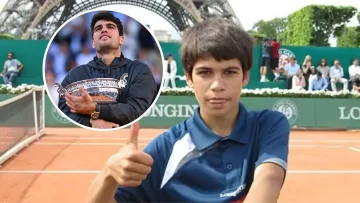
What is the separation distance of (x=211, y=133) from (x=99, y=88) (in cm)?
57

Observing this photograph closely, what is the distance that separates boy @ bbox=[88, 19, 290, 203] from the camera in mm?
1621

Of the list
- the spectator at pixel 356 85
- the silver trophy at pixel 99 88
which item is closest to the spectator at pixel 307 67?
the spectator at pixel 356 85

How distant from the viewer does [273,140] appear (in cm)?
170

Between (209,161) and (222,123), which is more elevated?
(222,123)

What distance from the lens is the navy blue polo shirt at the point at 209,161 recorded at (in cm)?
163

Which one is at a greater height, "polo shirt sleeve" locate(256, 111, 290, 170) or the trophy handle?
the trophy handle

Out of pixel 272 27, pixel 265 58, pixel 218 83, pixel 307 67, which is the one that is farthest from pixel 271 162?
pixel 272 27

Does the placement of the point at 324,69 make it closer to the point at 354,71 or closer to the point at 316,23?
the point at 354,71

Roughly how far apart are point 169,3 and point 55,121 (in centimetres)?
2184

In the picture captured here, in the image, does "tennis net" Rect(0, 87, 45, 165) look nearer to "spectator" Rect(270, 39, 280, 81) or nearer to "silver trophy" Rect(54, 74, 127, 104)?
"silver trophy" Rect(54, 74, 127, 104)

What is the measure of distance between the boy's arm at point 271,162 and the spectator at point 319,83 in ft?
47.8

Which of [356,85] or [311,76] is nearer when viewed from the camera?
[311,76]

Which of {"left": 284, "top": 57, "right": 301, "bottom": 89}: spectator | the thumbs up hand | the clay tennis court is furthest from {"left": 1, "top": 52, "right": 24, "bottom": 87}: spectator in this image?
the thumbs up hand

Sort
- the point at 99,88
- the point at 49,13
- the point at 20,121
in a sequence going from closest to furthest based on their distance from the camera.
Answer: the point at 99,88 → the point at 20,121 → the point at 49,13
